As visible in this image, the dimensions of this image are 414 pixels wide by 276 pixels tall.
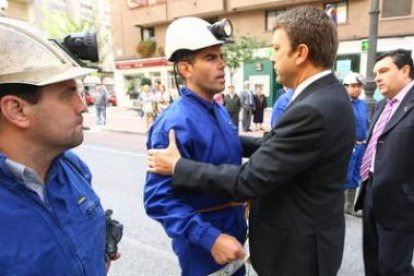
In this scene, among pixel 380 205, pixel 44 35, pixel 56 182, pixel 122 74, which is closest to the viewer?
pixel 44 35

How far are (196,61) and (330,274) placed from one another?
123 centimetres

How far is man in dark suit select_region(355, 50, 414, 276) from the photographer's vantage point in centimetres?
261

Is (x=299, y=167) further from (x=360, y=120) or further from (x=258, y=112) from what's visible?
(x=258, y=112)

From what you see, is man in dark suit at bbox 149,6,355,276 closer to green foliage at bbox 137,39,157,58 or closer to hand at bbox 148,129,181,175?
hand at bbox 148,129,181,175

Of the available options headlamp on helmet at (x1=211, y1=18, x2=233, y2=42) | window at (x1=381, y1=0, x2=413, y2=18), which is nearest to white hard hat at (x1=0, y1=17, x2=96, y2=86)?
headlamp on helmet at (x1=211, y1=18, x2=233, y2=42)

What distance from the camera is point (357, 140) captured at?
471 centimetres

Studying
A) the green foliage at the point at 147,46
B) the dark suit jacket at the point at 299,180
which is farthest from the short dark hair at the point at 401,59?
the green foliage at the point at 147,46

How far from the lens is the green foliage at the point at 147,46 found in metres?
26.6

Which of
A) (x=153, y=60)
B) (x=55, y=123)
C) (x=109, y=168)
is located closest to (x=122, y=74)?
(x=153, y=60)

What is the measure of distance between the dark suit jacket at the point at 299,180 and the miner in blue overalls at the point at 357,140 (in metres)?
3.14

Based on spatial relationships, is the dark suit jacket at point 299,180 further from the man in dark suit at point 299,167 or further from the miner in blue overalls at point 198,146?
the miner in blue overalls at point 198,146

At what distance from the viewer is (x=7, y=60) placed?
1.13m

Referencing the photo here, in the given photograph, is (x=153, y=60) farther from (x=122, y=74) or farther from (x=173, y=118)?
(x=173, y=118)

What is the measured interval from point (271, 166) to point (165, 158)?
0.48 meters
